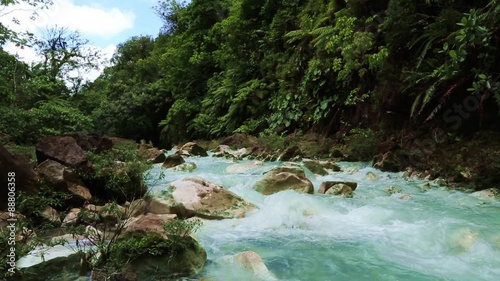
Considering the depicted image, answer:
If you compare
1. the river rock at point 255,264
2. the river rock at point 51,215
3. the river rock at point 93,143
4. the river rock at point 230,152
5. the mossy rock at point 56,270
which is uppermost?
the river rock at point 93,143

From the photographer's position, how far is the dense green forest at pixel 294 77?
6.48 metres

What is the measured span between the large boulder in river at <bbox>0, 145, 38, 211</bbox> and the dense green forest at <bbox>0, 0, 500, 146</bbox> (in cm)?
359

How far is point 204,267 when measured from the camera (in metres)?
3.23

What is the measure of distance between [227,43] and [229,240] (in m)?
14.7

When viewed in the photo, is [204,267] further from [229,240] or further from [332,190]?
[332,190]

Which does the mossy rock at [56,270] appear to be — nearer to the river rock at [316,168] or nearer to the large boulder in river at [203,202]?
the large boulder in river at [203,202]

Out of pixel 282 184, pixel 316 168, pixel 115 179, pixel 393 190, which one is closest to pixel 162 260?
pixel 115 179

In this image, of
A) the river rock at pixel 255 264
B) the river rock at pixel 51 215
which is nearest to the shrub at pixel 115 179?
the river rock at pixel 51 215

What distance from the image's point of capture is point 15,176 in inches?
167

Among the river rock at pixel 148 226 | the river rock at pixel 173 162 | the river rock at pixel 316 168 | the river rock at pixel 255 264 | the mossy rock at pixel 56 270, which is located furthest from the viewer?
the river rock at pixel 173 162

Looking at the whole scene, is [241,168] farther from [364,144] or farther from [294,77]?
[294,77]

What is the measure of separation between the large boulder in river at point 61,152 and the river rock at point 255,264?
3.17m

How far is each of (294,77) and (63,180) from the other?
967 cm

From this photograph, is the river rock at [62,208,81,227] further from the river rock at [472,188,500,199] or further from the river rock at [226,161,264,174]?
the river rock at [472,188,500,199]
